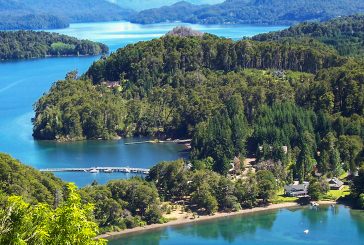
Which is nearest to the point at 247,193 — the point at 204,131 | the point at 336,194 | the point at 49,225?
the point at 336,194

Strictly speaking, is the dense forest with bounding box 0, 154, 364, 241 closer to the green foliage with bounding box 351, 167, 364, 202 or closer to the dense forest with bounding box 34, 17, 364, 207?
the green foliage with bounding box 351, 167, 364, 202

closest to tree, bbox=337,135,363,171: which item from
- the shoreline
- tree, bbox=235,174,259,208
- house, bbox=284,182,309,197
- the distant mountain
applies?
house, bbox=284,182,309,197

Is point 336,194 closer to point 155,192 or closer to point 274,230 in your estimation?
point 274,230

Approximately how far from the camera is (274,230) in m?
24.9

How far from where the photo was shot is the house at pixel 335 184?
2895 centimetres

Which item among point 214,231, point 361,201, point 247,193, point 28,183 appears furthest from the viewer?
point 247,193

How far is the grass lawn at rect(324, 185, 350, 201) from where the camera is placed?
27.9m

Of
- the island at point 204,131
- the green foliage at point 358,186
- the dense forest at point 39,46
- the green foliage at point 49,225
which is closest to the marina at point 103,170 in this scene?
the island at point 204,131

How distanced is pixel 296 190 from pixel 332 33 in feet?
175

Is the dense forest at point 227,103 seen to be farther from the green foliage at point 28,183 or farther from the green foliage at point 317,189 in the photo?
the green foliage at point 28,183

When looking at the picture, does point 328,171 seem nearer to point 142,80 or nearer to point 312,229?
point 312,229

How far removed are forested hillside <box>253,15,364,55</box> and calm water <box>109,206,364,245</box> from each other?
140 feet

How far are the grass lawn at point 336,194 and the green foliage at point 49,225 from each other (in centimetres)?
2172

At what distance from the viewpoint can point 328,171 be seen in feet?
99.3
